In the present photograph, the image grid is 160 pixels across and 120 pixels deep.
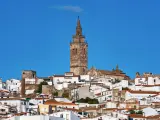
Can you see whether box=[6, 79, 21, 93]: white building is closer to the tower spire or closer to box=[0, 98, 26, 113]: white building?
the tower spire

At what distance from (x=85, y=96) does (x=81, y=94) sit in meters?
0.67

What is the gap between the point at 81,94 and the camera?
302 ft

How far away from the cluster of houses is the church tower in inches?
338

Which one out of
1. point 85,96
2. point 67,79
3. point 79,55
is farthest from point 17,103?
point 79,55

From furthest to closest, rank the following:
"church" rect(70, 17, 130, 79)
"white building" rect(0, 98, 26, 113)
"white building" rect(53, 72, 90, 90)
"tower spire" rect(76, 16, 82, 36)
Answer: "tower spire" rect(76, 16, 82, 36)
"church" rect(70, 17, 130, 79)
"white building" rect(53, 72, 90, 90)
"white building" rect(0, 98, 26, 113)

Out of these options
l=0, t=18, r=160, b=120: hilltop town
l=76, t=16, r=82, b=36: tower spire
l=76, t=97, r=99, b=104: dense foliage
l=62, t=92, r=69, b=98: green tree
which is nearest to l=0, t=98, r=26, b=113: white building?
l=0, t=18, r=160, b=120: hilltop town

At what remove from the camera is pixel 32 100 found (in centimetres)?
7819

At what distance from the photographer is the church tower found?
12125cm

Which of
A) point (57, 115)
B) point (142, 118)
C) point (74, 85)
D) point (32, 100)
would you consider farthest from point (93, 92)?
point (57, 115)

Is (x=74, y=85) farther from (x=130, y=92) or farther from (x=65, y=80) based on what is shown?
(x=130, y=92)

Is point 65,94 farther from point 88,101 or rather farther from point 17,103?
point 17,103

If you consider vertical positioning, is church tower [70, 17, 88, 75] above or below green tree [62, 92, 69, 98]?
above

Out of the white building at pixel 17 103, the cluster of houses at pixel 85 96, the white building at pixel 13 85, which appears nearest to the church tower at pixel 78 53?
the cluster of houses at pixel 85 96

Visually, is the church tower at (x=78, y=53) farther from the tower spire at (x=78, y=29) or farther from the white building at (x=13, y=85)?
the white building at (x=13, y=85)
